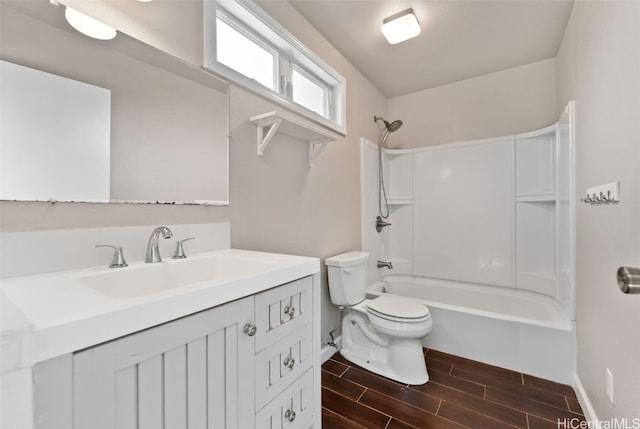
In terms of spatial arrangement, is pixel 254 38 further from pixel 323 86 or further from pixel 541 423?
pixel 541 423

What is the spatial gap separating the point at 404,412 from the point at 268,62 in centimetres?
230

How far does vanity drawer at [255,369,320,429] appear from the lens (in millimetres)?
918

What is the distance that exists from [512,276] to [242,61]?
287 cm

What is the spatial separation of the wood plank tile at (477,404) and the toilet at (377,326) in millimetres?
86

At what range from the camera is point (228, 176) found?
4.64 feet

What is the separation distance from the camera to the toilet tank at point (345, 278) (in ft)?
6.77

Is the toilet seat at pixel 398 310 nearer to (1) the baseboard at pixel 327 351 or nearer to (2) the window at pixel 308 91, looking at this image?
(1) the baseboard at pixel 327 351

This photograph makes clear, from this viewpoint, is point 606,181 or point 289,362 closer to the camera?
point 289,362

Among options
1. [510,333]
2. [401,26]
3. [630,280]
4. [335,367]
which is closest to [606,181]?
[630,280]

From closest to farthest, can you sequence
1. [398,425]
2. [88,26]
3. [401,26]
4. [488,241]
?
[88,26] < [398,425] < [401,26] < [488,241]

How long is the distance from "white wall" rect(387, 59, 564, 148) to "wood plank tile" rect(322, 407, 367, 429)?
106 inches

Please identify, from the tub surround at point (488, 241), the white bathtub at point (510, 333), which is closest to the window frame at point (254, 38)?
the tub surround at point (488, 241)

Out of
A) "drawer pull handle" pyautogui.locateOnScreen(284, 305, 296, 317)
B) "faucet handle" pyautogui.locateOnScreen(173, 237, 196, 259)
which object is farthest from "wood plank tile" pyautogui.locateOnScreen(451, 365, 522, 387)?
"faucet handle" pyautogui.locateOnScreen(173, 237, 196, 259)

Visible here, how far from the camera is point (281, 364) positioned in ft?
3.20
